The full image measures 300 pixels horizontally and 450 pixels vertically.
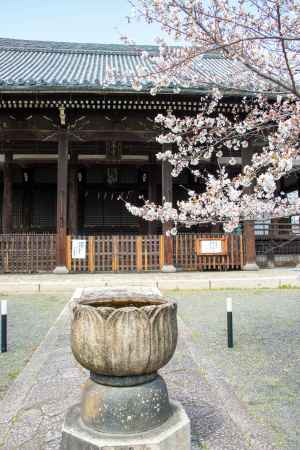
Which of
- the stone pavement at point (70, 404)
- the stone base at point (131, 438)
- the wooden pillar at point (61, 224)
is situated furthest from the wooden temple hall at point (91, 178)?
the stone base at point (131, 438)

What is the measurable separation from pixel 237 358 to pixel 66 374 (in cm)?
207

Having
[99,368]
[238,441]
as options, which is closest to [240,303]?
[238,441]

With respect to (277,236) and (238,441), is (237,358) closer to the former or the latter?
(238,441)

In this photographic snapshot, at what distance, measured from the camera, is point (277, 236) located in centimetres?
1213

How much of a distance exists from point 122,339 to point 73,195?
1157cm

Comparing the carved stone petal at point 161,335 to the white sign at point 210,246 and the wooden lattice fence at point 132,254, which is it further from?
the white sign at point 210,246

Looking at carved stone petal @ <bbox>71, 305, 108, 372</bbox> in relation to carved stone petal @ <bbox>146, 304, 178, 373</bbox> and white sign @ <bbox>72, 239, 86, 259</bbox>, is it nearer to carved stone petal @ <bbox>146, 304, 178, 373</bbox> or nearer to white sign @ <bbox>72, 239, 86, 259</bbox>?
carved stone petal @ <bbox>146, 304, 178, 373</bbox>

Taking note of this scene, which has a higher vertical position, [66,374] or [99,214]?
[99,214]

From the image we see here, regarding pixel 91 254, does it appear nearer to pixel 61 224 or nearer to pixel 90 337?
pixel 61 224

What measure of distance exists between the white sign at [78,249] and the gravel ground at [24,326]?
2.05 m

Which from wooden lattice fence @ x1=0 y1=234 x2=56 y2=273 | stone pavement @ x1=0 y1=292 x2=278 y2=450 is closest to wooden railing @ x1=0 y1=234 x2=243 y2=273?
wooden lattice fence @ x1=0 y1=234 x2=56 y2=273

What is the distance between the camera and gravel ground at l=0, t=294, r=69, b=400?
400 centimetres

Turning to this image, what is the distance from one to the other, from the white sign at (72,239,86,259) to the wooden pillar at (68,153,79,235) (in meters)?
2.41

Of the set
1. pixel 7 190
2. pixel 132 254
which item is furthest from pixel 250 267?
pixel 7 190
